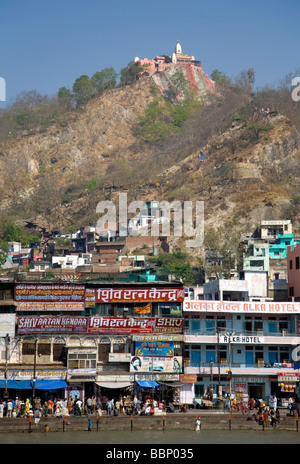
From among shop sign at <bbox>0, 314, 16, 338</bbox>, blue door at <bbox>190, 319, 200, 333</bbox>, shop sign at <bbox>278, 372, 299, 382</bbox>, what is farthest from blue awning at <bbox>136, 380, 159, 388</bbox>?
shop sign at <bbox>0, 314, 16, 338</bbox>

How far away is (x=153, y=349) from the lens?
2104 inches

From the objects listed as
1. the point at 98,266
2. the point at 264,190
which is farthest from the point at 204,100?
the point at 98,266

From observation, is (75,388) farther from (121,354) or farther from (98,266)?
(98,266)

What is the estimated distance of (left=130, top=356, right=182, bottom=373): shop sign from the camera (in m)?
52.8

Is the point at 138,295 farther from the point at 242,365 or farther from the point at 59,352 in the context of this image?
the point at 242,365

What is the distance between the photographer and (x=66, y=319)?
53.3 m

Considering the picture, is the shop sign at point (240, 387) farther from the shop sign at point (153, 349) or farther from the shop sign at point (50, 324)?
the shop sign at point (50, 324)

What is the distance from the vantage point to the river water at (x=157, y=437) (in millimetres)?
40844

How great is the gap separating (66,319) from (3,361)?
4.99m

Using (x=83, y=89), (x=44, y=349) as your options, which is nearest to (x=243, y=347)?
(x=44, y=349)

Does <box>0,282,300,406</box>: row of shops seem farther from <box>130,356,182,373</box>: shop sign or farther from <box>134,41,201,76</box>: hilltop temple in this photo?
<box>134,41,201,76</box>: hilltop temple

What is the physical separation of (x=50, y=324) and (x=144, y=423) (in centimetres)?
1151

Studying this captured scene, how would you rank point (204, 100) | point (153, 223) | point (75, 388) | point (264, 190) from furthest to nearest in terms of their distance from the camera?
point (204, 100), point (264, 190), point (153, 223), point (75, 388)

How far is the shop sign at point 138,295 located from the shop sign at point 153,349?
3164 mm
